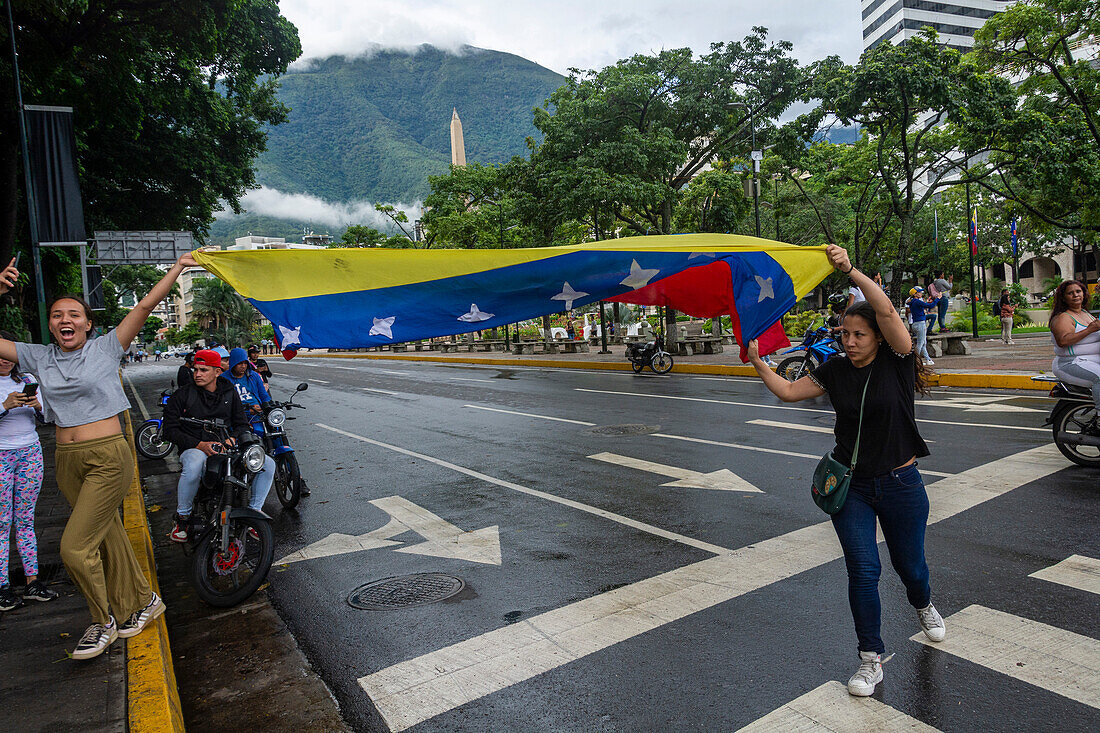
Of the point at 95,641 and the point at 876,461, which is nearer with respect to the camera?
the point at 876,461

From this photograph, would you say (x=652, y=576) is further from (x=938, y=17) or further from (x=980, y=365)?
(x=938, y=17)

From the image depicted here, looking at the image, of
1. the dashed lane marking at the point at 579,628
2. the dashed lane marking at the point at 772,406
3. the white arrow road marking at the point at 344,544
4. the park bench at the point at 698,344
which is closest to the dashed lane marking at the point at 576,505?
the dashed lane marking at the point at 579,628

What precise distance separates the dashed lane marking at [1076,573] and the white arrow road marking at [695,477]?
8.97ft

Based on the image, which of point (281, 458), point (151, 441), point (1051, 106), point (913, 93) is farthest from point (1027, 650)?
point (1051, 106)

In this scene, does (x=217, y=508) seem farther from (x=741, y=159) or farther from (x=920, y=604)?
(x=741, y=159)

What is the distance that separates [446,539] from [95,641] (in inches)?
115

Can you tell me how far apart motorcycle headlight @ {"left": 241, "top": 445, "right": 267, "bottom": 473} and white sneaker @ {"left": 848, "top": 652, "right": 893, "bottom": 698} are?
14.7ft

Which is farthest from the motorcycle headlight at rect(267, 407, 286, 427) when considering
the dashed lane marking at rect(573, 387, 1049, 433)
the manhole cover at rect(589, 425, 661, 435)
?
the dashed lane marking at rect(573, 387, 1049, 433)

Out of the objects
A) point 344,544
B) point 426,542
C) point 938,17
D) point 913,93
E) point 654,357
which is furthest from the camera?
point 938,17

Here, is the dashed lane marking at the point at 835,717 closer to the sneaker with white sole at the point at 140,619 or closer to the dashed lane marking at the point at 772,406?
the sneaker with white sole at the point at 140,619

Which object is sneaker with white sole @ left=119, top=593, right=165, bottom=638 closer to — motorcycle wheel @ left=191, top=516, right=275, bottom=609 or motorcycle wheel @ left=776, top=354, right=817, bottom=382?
motorcycle wheel @ left=191, top=516, right=275, bottom=609

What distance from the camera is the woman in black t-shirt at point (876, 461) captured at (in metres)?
3.53

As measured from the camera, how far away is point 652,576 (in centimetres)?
519

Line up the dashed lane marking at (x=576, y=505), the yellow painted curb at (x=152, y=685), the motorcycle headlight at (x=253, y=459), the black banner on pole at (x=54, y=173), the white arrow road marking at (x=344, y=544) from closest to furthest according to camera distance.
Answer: the yellow painted curb at (x=152, y=685), the motorcycle headlight at (x=253, y=459), the dashed lane marking at (x=576, y=505), the white arrow road marking at (x=344, y=544), the black banner on pole at (x=54, y=173)
